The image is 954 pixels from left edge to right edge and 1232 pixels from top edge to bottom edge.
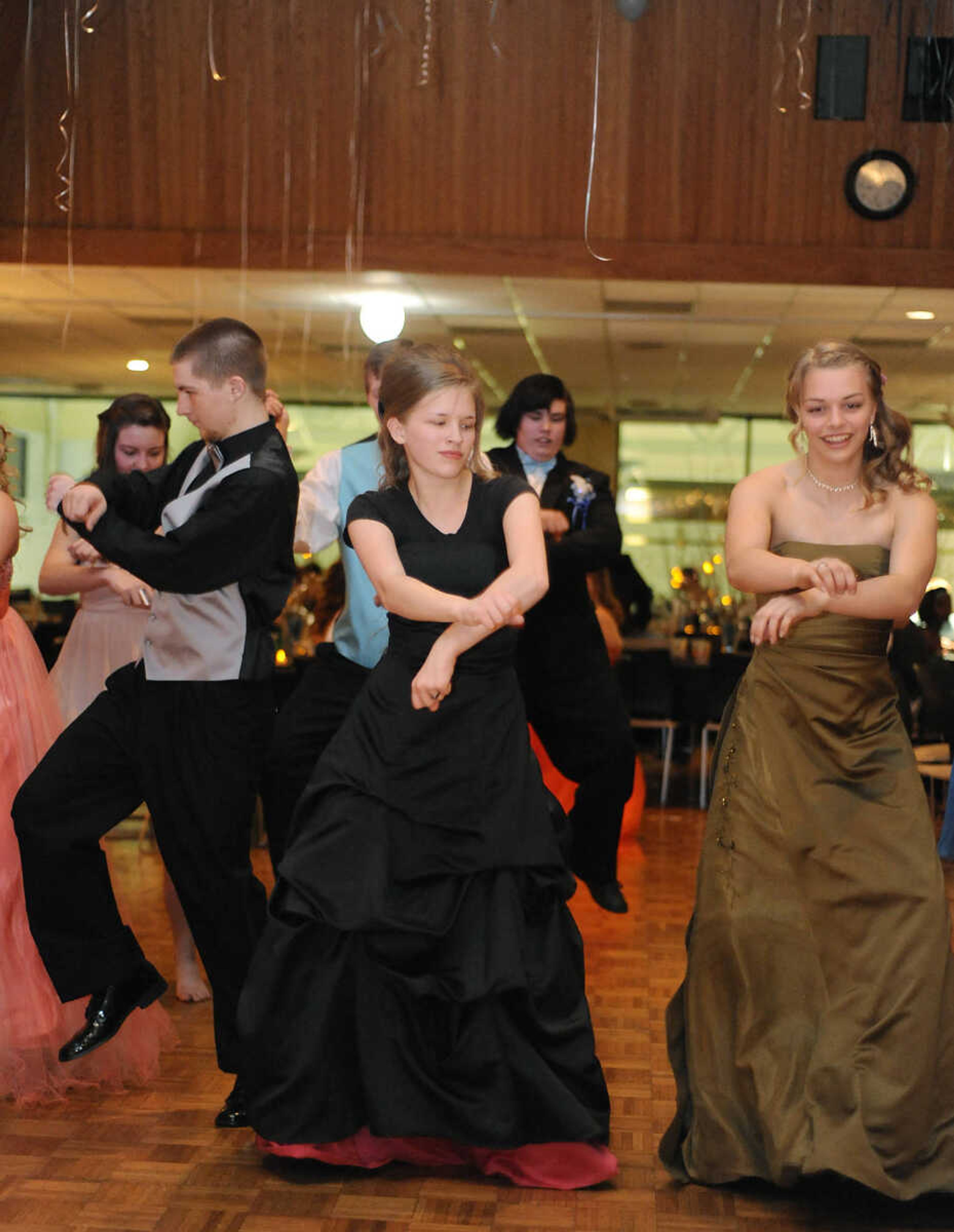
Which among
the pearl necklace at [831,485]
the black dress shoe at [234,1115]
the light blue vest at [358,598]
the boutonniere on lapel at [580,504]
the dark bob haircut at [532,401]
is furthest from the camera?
the boutonniere on lapel at [580,504]

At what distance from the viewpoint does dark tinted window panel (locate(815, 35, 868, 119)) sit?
776 cm

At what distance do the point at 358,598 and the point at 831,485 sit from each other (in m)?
1.19

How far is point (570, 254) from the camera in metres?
7.89

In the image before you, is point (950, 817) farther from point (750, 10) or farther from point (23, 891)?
point (750, 10)

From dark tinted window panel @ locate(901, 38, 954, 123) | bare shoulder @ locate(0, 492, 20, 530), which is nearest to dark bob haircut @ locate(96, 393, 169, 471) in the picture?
bare shoulder @ locate(0, 492, 20, 530)

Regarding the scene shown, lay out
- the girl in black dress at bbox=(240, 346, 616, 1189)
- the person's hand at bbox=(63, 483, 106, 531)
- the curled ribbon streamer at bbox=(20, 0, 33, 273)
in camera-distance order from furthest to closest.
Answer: the curled ribbon streamer at bbox=(20, 0, 33, 273), the person's hand at bbox=(63, 483, 106, 531), the girl in black dress at bbox=(240, 346, 616, 1189)

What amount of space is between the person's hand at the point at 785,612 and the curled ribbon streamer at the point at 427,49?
5.85 meters

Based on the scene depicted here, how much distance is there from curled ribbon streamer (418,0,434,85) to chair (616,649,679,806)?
350 cm

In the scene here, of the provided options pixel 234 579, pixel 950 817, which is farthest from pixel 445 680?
pixel 950 817

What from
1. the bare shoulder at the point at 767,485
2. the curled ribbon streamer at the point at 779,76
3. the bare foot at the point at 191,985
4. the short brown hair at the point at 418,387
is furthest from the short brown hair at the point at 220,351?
the curled ribbon streamer at the point at 779,76

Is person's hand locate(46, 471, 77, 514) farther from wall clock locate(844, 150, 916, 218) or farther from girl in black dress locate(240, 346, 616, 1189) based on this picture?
wall clock locate(844, 150, 916, 218)

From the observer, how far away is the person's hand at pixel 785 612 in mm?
2809

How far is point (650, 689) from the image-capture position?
9.09 m

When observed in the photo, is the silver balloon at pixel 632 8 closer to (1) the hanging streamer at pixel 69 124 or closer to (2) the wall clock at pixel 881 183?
(2) the wall clock at pixel 881 183
